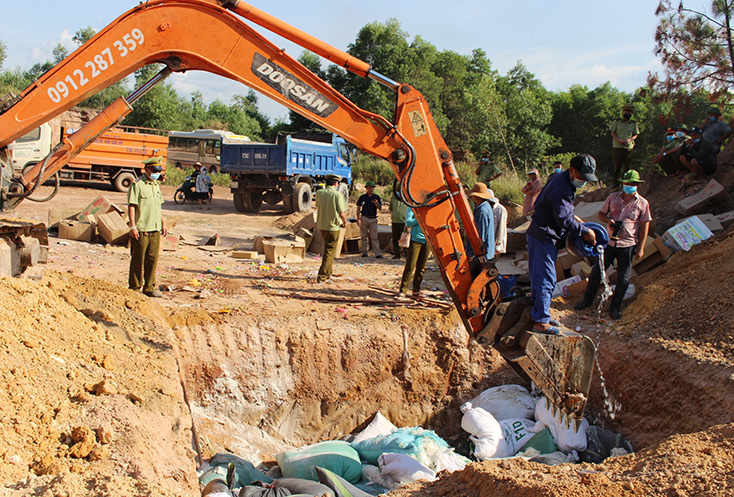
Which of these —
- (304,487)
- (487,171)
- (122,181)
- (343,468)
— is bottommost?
(343,468)

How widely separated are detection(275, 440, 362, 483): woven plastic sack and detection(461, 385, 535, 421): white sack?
176 cm

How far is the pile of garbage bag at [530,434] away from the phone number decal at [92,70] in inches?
196

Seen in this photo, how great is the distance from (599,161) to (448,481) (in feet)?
78.2

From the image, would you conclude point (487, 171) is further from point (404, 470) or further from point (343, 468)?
point (343, 468)

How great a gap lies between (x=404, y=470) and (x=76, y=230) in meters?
8.06

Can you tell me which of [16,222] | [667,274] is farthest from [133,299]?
[667,274]

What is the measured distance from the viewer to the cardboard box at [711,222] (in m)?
7.63

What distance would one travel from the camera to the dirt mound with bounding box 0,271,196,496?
9.29 feet

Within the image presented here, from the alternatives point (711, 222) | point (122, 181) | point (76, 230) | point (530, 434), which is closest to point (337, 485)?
point (530, 434)

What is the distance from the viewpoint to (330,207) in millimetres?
8039

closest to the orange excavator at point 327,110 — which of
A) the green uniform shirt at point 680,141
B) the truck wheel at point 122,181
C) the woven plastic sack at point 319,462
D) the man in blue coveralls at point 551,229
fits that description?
the man in blue coveralls at point 551,229

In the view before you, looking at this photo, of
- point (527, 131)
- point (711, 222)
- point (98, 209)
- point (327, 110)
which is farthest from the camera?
point (527, 131)

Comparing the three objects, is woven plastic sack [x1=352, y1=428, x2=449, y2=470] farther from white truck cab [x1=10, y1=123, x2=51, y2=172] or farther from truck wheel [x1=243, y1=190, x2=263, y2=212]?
white truck cab [x1=10, y1=123, x2=51, y2=172]

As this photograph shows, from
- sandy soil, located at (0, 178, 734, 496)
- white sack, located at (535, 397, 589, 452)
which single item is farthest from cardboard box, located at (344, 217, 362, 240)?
white sack, located at (535, 397, 589, 452)
